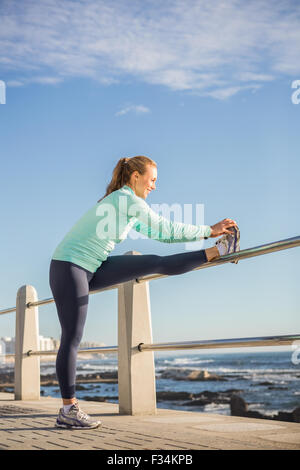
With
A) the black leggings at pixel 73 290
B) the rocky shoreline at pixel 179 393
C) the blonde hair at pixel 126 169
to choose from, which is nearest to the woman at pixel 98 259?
the black leggings at pixel 73 290

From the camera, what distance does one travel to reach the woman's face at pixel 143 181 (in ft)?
9.22

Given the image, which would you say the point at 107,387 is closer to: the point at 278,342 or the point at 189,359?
the point at 189,359

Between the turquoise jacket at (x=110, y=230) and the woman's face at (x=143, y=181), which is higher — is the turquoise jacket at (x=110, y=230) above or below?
below

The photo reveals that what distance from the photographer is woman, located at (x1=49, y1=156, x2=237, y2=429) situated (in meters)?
2.62

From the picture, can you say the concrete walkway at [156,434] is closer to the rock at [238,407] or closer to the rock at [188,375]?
the rock at [238,407]

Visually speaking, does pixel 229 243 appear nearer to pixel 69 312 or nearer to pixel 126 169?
pixel 126 169

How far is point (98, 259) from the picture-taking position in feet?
8.93

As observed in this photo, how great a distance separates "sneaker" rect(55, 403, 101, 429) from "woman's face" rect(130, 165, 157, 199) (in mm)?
1084

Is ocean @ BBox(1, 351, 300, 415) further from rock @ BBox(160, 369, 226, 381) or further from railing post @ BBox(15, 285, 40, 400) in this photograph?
railing post @ BBox(15, 285, 40, 400)

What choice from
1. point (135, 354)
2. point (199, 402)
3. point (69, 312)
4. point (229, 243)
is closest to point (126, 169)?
point (229, 243)

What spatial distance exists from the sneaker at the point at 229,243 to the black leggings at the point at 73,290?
0.29 feet

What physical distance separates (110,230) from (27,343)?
2.84 metres

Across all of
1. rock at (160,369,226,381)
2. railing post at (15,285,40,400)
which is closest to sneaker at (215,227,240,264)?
railing post at (15,285,40,400)
